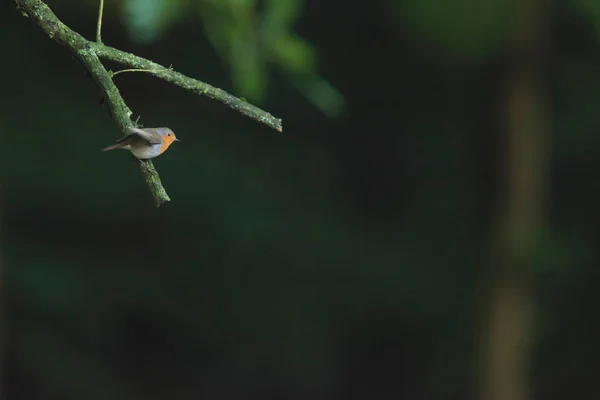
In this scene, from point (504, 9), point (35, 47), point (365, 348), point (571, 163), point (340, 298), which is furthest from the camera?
point (365, 348)

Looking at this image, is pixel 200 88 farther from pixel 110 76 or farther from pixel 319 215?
pixel 319 215

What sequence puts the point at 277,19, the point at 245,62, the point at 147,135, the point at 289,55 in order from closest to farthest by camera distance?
the point at 147,135
the point at 245,62
the point at 289,55
the point at 277,19

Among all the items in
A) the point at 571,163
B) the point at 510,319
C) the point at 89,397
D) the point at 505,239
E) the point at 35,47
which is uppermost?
the point at 571,163

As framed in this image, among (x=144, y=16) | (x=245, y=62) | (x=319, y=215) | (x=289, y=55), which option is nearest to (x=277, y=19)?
(x=289, y=55)

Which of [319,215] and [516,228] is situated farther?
[319,215]

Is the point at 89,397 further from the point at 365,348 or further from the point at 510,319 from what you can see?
the point at 510,319

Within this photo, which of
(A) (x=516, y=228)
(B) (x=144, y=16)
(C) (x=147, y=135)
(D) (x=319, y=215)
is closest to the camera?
(C) (x=147, y=135)

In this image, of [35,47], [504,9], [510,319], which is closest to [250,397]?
[510,319]
